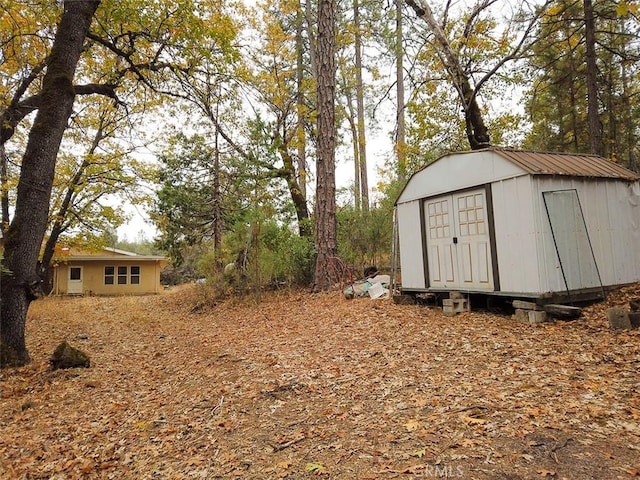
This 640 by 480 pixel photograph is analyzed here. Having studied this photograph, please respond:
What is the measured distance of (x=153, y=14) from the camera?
774 cm

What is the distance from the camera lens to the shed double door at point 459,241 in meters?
6.71

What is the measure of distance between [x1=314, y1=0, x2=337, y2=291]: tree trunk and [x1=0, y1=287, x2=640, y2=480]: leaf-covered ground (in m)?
3.73

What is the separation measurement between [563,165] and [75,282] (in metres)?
23.7

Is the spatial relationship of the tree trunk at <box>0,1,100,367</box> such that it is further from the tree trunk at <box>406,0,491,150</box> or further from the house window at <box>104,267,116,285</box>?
the house window at <box>104,267,116,285</box>

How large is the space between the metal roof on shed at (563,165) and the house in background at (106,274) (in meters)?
21.1

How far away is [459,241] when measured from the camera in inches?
281

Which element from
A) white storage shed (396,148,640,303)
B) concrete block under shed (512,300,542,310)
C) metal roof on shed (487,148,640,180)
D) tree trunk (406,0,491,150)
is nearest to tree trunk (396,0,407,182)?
tree trunk (406,0,491,150)

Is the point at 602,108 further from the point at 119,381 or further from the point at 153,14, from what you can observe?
the point at 119,381

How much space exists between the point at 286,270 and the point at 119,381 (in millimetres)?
6605

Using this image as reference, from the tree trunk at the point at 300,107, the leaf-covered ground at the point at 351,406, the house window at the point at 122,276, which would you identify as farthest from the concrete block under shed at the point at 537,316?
the house window at the point at 122,276

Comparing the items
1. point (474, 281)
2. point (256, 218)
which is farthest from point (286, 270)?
point (474, 281)

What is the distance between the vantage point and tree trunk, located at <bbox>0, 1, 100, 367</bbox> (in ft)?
18.8

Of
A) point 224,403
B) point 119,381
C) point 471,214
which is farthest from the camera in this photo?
point 471,214

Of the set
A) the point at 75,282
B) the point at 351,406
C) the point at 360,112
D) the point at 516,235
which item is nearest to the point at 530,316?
the point at 516,235
